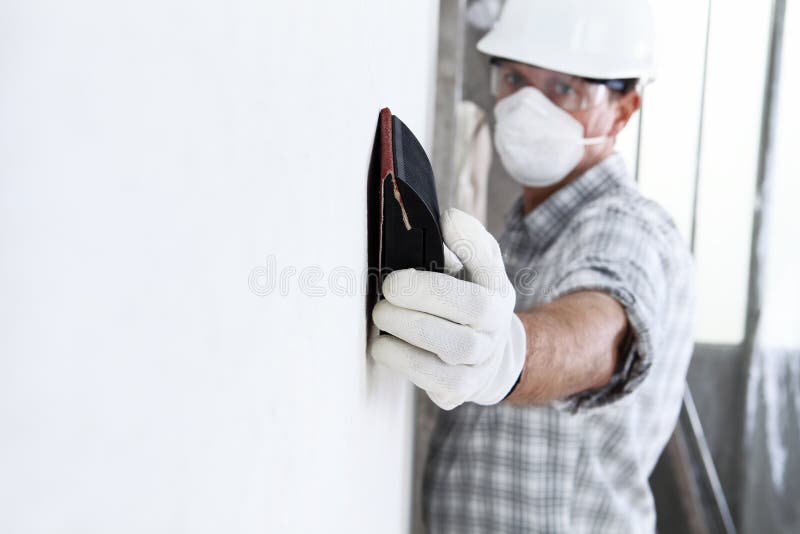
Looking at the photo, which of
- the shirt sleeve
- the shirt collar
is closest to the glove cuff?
the shirt sleeve

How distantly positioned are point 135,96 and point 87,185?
29mm

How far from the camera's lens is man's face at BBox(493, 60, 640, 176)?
5.72 ft

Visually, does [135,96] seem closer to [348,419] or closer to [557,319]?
[348,419]

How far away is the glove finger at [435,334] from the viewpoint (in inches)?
27.2

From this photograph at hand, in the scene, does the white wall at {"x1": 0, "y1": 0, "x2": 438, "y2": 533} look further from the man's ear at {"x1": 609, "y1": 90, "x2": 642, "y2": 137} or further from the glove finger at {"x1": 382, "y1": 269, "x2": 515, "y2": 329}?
the man's ear at {"x1": 609, "y1": 90, "x2": 642, "y2": 137}

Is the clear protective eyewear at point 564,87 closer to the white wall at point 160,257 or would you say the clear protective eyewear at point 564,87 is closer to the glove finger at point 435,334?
the glove finger at point 435,334

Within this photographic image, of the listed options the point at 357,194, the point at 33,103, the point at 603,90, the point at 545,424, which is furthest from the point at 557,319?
the point at 33,103

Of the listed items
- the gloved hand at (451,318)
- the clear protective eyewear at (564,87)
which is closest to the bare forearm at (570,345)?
the gloved hand at (451,318)

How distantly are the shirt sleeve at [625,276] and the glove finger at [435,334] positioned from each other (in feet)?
1.60

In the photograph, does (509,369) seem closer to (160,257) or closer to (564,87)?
(160,257)

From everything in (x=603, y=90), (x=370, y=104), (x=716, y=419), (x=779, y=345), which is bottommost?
(x=716, y=419)

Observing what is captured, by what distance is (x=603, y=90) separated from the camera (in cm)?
176

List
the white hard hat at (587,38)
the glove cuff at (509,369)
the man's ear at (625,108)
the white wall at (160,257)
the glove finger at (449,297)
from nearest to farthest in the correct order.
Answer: the white wall at (160,257), the glove finger at (449,297), the glove cuff at (509,369), the white hard hat at (587,38), the man's ear at (625,108)

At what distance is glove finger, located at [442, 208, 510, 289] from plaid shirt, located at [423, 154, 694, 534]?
0.52 m
